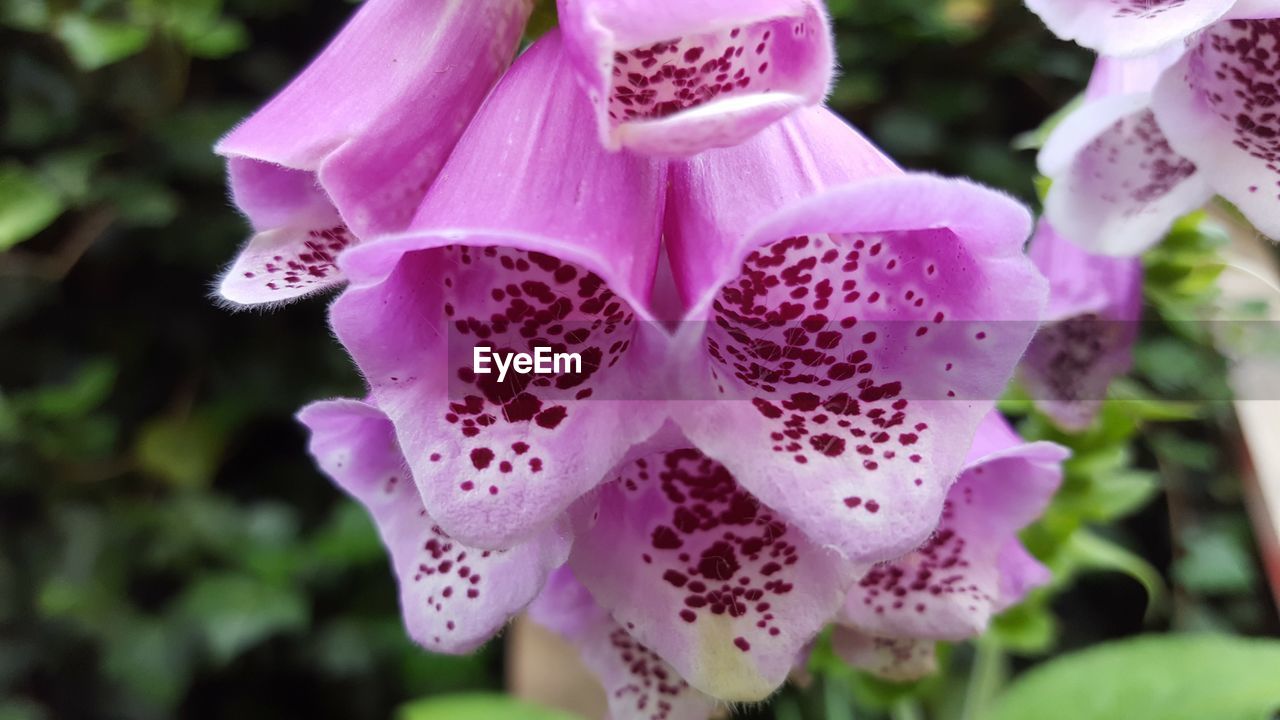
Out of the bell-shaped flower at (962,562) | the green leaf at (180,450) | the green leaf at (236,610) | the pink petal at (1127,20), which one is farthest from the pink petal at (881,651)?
the green leaf at (180,450)

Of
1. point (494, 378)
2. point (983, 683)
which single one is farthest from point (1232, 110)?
point (983, 683)

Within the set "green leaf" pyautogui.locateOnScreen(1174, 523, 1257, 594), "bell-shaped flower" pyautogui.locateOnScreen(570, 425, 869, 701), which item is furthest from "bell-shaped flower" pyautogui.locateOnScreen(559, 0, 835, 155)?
"green leaf" pyautogui.locateOnScreen(1174, 523, 1257, 594)

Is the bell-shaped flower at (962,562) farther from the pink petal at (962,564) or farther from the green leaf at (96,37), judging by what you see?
the green leaf at (96,37)

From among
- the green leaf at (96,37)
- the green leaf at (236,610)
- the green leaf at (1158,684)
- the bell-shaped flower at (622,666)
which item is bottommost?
the green leaf at (236,610)

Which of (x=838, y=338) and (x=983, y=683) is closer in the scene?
(x=838, y=338)

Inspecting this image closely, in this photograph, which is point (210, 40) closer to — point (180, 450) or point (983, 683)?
point (180, 450)

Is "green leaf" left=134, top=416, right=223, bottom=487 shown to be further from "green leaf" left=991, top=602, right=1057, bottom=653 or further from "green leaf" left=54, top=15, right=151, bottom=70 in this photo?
"green leaf" left=991, top=602, right=1057, bottom=653
